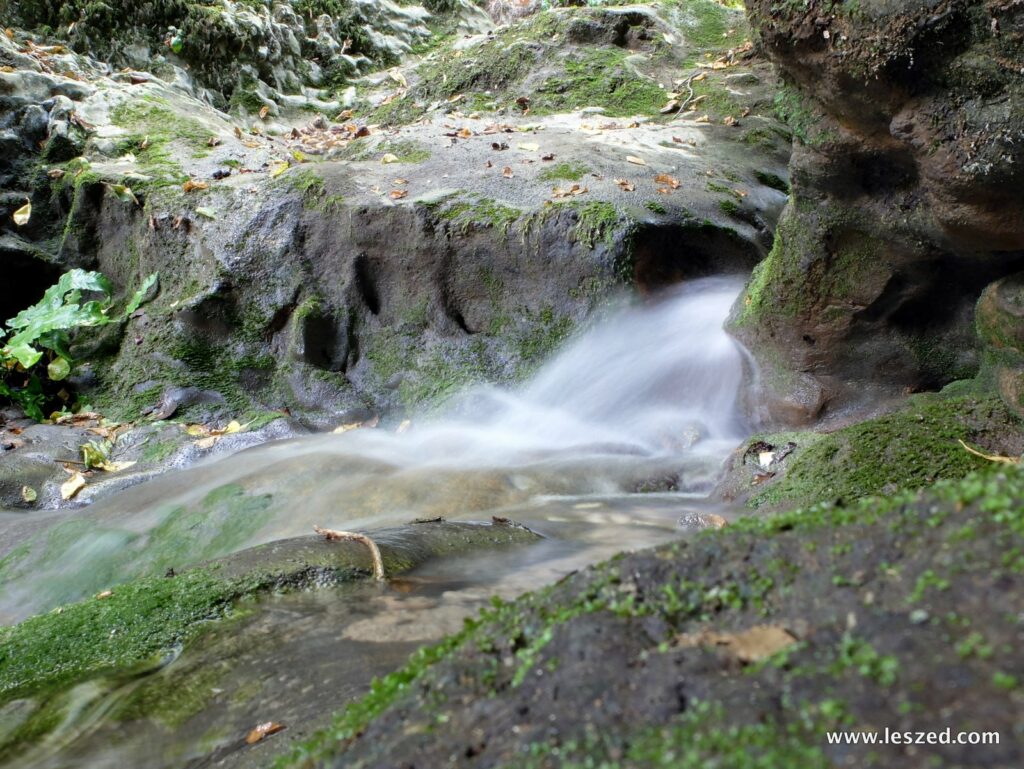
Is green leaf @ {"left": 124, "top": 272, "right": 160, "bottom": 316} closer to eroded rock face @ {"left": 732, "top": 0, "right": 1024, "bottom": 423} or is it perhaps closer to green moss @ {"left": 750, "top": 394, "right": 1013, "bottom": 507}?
eroded rock face @ {"left": 732, "top": 0, "right": 1024, "bottom": 423}

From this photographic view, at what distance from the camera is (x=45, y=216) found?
289 inches

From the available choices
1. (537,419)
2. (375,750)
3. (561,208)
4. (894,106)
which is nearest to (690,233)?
(561,208)

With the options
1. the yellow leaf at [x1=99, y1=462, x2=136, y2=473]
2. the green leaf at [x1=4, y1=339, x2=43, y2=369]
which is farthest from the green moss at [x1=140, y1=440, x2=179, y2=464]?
the green leaf at [x1=4, y1=339, x2=43, y2=369]

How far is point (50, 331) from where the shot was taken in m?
6.54

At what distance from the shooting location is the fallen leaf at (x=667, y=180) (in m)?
5.95

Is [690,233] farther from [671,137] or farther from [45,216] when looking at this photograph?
[45,216]

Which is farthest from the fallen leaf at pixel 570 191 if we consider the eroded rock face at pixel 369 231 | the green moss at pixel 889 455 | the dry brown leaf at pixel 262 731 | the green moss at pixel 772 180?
the dry brown leaf at pixel 262 731

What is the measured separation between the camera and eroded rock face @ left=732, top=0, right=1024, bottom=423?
9.42 ft

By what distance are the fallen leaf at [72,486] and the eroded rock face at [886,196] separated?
163 inches

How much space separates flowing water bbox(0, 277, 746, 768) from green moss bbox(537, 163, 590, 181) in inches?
46.8

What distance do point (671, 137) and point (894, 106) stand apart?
4008 millimetres

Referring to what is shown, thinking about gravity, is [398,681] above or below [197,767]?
above

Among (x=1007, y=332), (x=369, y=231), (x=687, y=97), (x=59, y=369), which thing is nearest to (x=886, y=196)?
(x=1007, y=332)

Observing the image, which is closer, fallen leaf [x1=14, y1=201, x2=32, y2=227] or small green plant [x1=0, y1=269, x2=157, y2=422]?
small green plant [x1=0, y1=269, x2=157, y2=422]
